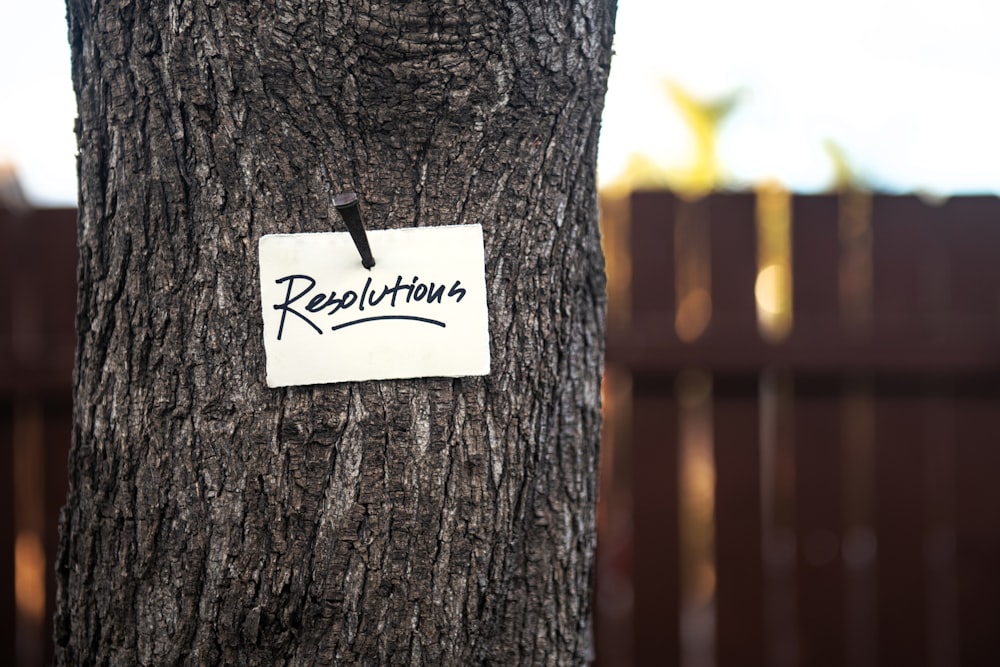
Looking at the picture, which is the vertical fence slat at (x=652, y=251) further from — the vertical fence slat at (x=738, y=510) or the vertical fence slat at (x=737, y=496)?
the vertical fence slat at (x=738, y=510)

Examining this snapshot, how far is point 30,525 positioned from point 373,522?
218cm

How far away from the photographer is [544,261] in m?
0.94

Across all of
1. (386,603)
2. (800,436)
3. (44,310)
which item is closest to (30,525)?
(44,310)

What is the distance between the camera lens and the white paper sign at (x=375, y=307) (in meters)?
0.88

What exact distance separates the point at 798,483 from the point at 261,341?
7.41ft

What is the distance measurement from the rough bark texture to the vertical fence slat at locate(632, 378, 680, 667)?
1.83 metres

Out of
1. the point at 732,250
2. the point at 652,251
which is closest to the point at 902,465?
the point at 732,250

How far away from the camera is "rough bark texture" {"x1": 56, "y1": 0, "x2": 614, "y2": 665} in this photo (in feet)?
2.86

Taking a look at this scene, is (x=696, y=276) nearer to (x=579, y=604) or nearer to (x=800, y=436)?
(x=800, y=436)

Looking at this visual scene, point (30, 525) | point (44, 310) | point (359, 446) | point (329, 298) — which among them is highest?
point (44, 310)

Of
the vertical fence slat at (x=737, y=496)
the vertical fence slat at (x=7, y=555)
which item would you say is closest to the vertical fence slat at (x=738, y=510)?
the vertical fence slat at (x=737, y=496)

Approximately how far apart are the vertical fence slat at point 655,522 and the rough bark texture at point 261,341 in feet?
6.00

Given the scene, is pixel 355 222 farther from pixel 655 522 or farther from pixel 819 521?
pixel 819 521

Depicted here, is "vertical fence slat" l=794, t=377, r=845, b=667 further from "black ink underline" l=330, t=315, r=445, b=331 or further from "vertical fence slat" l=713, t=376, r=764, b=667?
"black ink underline" l=330, t=315, r=445, b=331
